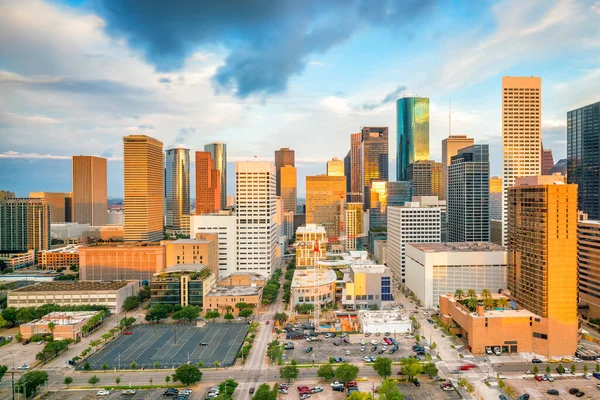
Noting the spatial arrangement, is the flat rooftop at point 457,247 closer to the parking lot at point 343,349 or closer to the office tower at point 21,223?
the parking lot at point 343,349

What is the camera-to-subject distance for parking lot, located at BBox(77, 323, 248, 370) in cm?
5272

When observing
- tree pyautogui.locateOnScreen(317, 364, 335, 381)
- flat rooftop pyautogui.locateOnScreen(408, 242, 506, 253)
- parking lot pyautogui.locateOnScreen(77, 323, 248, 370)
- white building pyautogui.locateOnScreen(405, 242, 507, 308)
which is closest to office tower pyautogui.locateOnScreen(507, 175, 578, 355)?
white building pyautogui.locateOnScreen(405, 242, 507, 308)

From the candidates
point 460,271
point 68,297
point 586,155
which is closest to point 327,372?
point 460,271

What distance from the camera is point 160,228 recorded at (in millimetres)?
153125

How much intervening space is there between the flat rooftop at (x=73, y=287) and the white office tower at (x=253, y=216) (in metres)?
27.6

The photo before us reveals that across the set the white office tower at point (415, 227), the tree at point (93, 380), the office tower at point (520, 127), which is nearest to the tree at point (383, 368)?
the tree at point (93, 380)

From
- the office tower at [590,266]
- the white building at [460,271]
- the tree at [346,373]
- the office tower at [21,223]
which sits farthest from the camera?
the office tower at [21,223]

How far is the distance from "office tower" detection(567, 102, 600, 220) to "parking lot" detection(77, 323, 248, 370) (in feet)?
303

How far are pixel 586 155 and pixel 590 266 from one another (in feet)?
178

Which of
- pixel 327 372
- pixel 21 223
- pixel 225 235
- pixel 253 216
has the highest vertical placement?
pixel 253 216

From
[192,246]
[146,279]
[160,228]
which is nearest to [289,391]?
[192,246]

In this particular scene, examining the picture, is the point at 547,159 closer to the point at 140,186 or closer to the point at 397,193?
the point at 397,193

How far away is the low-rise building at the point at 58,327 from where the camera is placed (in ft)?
199

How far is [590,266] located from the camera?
66.7 metres
